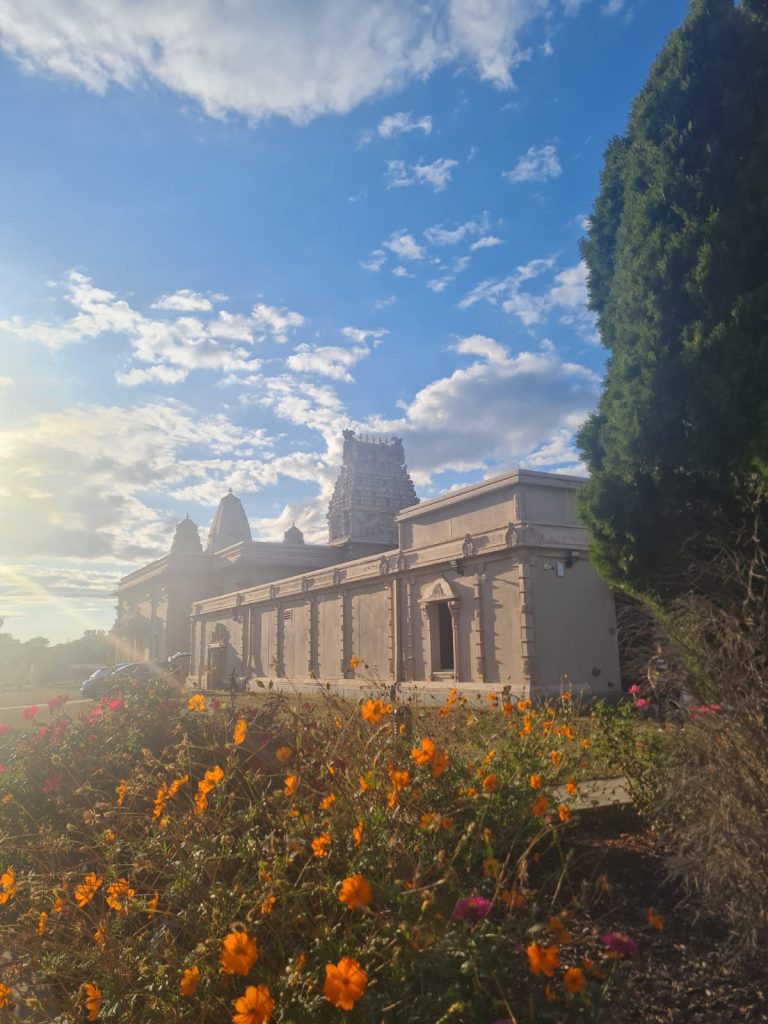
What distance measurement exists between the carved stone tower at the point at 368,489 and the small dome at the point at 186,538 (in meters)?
9.11

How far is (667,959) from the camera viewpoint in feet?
9.87

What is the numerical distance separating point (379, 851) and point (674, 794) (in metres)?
1.48

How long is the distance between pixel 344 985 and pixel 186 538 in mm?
49525

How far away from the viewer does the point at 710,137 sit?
711 centimetres

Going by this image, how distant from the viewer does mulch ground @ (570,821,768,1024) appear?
266 cm

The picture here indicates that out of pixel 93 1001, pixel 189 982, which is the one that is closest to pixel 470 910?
pixel 189 982

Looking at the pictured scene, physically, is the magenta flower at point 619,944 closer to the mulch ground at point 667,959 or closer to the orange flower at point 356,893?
the mulch ground at point 667,959

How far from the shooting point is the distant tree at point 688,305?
21.9 feet

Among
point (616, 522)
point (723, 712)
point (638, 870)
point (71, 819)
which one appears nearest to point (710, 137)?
point (616, 522)

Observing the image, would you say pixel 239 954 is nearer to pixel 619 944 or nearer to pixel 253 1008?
pixel 253 1008

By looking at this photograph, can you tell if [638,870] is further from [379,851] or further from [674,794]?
[379,851]

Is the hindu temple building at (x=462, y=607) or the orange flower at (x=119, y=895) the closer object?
the orange flower at (x=119, y=895)

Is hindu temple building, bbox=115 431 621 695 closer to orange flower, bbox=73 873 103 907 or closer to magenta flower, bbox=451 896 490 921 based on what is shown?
orange flower, bbox=73 873 103 907

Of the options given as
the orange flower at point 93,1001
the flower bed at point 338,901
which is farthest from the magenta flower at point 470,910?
the orange flower at point 93,1001
